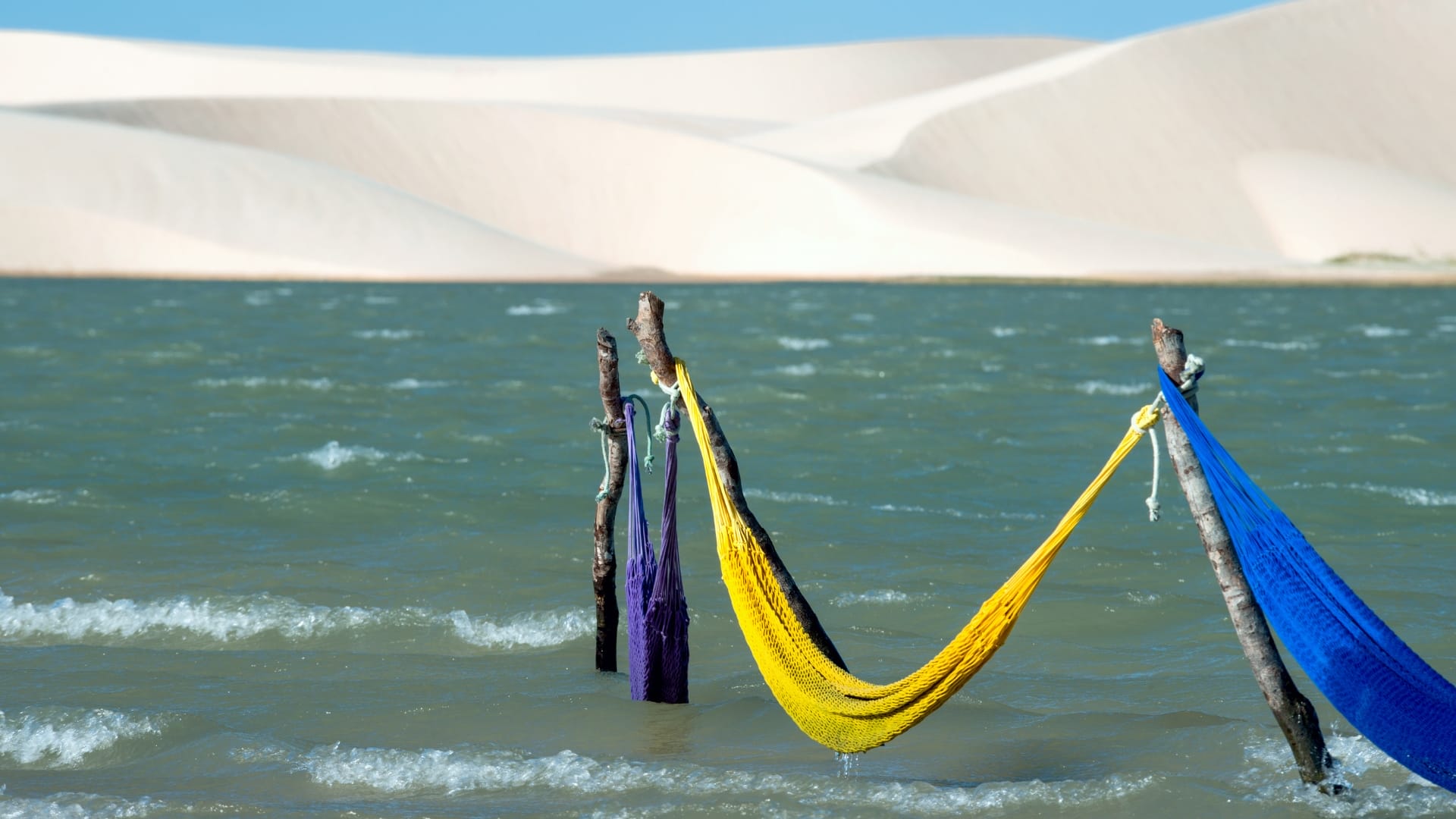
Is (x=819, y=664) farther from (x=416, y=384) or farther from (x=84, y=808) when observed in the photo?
(x=416, y=384)

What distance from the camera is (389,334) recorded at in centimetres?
2672

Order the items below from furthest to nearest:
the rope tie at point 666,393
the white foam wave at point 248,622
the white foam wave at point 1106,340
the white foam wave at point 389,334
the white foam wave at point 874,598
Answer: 1. the white foam wave at point 389,334
2. the white foam wave at point 1106,340
3. the white foam wave at point 874,598
4. the white foam wave at point 248,622
5. the rope tie at point 666,393

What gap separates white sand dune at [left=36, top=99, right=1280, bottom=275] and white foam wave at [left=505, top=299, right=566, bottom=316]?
2129 centimetres

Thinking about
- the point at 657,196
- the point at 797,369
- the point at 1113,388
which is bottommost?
the point at 1113,388

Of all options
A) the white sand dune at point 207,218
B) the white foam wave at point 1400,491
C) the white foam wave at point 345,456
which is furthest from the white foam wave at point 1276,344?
the white sand dune at point 207,218

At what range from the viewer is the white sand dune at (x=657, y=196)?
57.1 m

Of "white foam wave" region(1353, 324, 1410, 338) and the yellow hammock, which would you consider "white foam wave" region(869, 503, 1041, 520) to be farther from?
"white foam wave" region(1353, 324, 1410, 338)

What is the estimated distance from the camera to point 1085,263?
54.1 m

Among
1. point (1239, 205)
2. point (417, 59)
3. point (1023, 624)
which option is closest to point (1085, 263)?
point (1239, 205)

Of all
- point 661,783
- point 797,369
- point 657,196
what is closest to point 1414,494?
point 661,783

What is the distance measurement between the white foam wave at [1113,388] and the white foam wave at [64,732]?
44.9ft

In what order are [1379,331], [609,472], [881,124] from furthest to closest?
[881,124]
[1379,331]
[609,472]

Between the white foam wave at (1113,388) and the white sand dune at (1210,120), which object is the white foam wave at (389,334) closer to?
the white foam wave at (1113,388)

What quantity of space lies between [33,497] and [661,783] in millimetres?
7062
